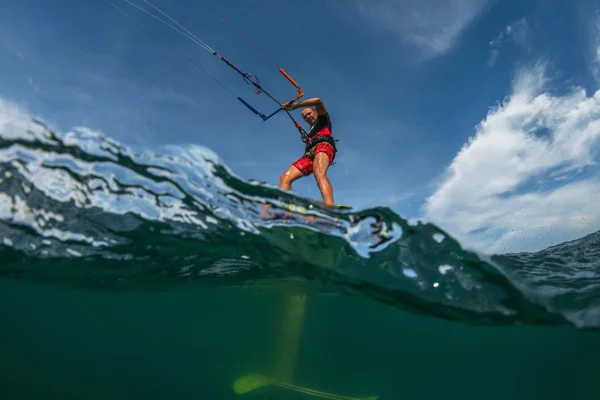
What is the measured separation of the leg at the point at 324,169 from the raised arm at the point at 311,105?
2.67 ft

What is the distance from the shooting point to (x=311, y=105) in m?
6.83

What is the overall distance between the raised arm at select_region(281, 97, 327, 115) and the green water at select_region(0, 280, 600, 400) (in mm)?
8023

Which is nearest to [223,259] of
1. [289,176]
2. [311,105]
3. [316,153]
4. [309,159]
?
[289,176]

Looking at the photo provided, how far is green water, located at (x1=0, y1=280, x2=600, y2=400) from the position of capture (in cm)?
1673

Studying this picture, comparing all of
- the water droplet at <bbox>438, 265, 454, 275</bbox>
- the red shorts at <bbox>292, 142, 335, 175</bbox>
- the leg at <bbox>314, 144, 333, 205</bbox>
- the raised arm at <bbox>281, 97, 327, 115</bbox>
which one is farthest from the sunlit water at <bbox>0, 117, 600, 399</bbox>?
the raised arm at <bbox>281, 97, 327, 115</bbox>

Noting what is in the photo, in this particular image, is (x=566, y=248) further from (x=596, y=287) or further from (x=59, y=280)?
(x=59, y=280)

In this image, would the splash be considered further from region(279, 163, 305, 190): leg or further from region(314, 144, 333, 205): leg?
region(279, 163, 305, 190): leg

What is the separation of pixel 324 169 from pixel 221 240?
12.4ft

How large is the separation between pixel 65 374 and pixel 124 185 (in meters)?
42.9

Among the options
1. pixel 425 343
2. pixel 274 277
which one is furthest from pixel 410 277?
pixel 425 343

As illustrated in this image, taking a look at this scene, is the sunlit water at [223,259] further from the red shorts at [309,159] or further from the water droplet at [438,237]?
the red shorts at [309,159]

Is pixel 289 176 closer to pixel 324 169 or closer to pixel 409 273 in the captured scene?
pixel 324 169

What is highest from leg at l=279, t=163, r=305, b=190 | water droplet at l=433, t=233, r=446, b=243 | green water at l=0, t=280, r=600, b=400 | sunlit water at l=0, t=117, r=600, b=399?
leg at l=279, t=163, r=305, b=190

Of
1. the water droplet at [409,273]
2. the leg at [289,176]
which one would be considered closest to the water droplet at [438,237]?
the water droplet at [409,273]
